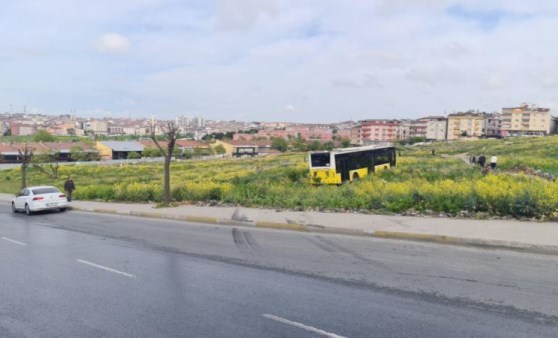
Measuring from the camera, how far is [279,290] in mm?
7941

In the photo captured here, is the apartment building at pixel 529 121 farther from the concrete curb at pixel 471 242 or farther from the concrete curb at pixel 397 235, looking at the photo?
the concrete curb at pixel 471 242

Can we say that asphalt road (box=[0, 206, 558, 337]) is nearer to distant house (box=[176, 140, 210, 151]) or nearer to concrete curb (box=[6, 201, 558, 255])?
concrete curb (box=[6, 201, 558, 255])

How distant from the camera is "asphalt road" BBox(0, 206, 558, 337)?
6.20 m

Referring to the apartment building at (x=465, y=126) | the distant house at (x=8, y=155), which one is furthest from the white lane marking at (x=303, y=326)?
the apartment building at (x=465, y=126)

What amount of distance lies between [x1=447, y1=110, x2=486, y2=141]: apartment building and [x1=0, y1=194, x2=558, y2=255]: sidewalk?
171 m

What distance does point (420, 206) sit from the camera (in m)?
15.4

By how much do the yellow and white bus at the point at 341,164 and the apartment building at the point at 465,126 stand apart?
494 feet

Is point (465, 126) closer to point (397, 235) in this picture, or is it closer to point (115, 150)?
point (115, 150)

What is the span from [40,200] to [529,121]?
179 metres

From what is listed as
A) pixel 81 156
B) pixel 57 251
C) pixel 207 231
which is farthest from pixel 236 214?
pixel 81 156

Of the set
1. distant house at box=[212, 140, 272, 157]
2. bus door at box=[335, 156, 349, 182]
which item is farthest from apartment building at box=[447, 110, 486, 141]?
bus door at box=[335, 156, 349, 182]

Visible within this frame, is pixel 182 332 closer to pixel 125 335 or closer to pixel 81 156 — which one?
pixel 125 335

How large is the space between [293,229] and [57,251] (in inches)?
261

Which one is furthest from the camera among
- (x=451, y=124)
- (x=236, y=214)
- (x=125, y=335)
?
(x=451, y=124)
